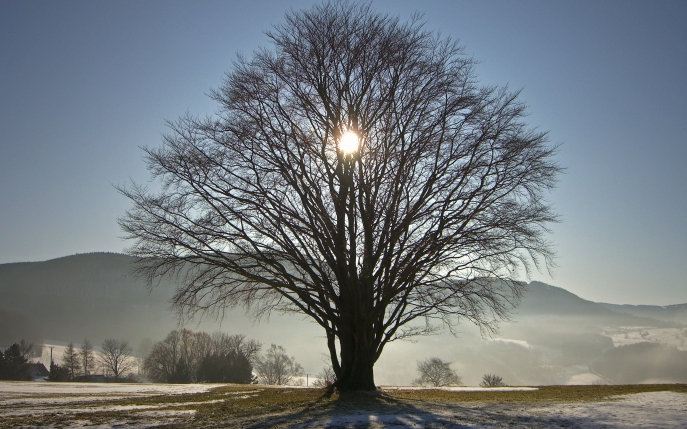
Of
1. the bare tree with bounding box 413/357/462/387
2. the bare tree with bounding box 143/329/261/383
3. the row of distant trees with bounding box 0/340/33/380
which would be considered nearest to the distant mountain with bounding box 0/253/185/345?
the bare tree with bounding box 143/329/261/383

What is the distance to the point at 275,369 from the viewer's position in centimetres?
8231

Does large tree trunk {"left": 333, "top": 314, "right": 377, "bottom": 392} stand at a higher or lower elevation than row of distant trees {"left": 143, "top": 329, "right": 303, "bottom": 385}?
higher

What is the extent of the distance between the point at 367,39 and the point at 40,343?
578 ft

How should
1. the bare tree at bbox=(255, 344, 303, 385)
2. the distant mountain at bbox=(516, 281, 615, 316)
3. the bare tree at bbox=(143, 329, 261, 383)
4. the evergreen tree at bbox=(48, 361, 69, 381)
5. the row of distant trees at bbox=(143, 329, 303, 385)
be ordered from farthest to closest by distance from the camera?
the distant mountain at bbox=(516, 281, 615, 316), the bare tree at bbox=(255, 344, 303, 385), the bare tree at bbox=(143, 329, 261, 383), the evergreen tree at bbox=(48, 361, 69, 381), the row of distant trees at bbox=(143, 329, 303, 385)

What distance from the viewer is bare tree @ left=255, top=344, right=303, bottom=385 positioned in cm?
7999

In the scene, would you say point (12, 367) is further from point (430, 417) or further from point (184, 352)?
point (430, 417)

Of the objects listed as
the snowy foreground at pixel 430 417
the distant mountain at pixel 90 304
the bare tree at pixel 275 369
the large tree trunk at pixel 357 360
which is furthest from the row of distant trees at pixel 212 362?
the distant mountain at pixel 90 304

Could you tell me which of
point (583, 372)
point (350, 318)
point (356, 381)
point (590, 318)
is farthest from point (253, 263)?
point (590, 318)

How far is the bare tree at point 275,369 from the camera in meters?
80.0

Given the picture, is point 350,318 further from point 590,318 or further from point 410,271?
point 590,318

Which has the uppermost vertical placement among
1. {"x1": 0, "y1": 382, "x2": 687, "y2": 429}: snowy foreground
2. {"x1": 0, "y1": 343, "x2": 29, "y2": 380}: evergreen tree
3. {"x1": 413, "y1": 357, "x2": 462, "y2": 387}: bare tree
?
{"x1": 0, "y1": 382, "x2": 687, "y2": 429}: snowy foreground

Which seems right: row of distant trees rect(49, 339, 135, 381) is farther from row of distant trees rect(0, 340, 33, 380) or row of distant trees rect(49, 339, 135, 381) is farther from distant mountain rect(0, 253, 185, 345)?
distant mountain rect(0, 253, 185, 345)

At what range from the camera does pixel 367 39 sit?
51.9 feet

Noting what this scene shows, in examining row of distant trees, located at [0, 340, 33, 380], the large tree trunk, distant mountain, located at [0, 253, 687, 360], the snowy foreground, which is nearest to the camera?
the snowy foreground
